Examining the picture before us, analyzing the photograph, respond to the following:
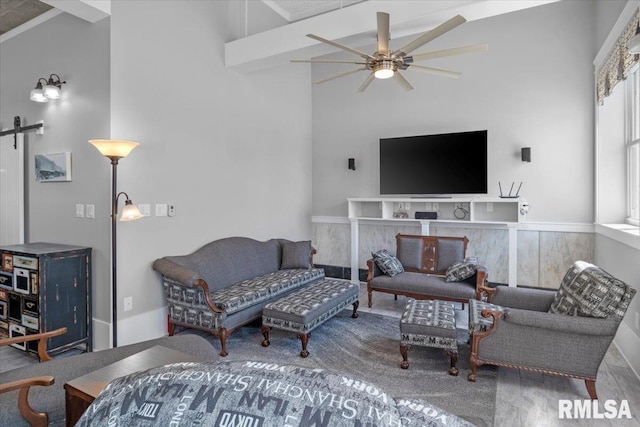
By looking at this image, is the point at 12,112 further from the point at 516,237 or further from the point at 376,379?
the point at 516,237

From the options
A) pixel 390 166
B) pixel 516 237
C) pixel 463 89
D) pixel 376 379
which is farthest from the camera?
pixel 390 166

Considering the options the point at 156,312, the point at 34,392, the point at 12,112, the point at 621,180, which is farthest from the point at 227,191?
the point at 621,180

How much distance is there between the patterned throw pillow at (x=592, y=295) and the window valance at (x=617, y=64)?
167 centimetres

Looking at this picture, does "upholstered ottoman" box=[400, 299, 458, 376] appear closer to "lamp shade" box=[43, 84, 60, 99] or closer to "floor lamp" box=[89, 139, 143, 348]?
"floor lamp" box=[89, 139, 143, 348]

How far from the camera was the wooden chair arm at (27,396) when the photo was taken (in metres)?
1.44

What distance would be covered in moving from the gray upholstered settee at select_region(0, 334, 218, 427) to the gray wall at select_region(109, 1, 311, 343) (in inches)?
51.7

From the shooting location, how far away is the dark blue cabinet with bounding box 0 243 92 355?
298cm

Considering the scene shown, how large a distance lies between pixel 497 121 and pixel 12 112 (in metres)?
6.00

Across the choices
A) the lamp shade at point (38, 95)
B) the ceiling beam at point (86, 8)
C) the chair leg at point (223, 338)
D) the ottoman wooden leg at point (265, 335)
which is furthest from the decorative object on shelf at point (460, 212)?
the lamp shade at point (38, 95)

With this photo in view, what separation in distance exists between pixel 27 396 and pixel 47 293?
1777mm

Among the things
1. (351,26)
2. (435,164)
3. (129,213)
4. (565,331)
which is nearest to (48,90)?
(129,213)

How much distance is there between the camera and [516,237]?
4738 mm

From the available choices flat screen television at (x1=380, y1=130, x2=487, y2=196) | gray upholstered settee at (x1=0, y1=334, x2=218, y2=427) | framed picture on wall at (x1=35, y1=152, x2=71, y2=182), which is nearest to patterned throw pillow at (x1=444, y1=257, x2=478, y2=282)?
flat screen television at (x1=380, y1=130, x2=487, y2=196)

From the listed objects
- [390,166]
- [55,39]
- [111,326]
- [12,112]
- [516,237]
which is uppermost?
[55,39]
